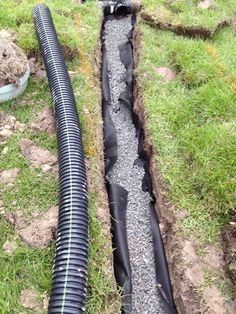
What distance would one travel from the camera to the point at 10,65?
14.4 ft

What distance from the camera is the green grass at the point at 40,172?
300 centimetres

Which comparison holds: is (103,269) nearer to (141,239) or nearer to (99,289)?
(99,289)

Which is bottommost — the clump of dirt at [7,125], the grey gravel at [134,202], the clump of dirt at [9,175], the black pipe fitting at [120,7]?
the grey gravel at [134,202]

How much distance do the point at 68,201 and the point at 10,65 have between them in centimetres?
201

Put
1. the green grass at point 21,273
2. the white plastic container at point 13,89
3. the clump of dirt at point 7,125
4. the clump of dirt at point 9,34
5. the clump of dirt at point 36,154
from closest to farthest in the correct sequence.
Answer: the green grass at point 21,273 < the clump of dirt at point 36,154 < the clump of dirt at point 7,125 < the white plastic container at point 13,89 < the clump of dirt at point 9,34

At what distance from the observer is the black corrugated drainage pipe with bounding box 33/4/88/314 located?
272 centimetres

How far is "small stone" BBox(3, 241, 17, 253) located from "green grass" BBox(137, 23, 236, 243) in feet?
5.07

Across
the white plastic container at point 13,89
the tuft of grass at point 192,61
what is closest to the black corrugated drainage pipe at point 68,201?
the white plastic container at point 13,89

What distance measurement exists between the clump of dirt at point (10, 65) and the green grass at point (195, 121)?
1613 millimetres

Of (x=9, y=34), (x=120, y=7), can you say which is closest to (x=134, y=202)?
(x=9, y=34)

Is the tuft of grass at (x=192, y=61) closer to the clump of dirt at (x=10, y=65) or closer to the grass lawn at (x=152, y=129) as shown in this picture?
the grass lawn at (x=152, y=129)

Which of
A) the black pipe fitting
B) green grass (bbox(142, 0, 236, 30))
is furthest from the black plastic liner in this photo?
the black pipe fitting

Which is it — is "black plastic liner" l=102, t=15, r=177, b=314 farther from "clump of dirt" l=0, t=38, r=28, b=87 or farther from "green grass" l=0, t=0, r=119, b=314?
"clump of dirt" l=0, t=38, r=28, b=87

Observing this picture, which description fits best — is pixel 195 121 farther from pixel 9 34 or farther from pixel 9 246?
pixel 9 34
